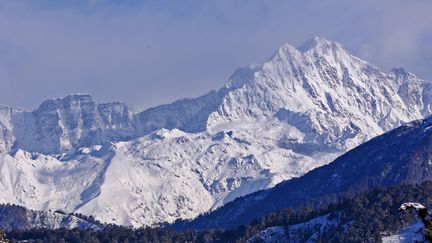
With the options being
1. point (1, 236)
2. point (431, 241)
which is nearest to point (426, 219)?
point (431, 241)

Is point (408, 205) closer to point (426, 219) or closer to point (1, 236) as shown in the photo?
point (426, 219)

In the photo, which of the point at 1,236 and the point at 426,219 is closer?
the point at 426,219

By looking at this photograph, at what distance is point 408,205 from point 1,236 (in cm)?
A: 2653

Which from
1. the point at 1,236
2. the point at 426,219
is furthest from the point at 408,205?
the point at 1,236

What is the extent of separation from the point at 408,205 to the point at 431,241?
1.85 meters

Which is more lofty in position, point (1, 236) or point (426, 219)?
point (1, 236)

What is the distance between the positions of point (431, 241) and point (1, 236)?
87.7ft

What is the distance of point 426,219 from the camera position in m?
42.8

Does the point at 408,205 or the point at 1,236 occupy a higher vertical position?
the point at 1,236

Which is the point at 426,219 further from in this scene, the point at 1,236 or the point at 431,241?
the point at 1,236

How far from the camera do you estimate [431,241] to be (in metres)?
43.0

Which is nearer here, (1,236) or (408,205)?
(408,205)

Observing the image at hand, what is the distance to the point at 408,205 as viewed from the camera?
139ft

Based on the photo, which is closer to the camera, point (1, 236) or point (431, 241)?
point (431, 241)
